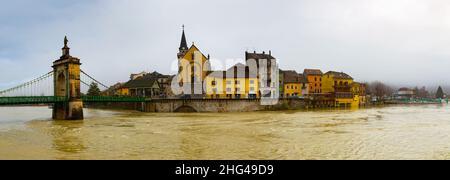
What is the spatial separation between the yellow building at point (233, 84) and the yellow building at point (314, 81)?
74.1 ft

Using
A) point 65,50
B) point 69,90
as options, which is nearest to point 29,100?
point 69,90

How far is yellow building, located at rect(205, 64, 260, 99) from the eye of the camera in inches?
2532

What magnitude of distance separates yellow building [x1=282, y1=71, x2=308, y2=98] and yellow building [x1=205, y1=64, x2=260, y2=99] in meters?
11.9

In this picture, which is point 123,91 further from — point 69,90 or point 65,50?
point 69,90

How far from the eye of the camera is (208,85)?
6431 centimetres

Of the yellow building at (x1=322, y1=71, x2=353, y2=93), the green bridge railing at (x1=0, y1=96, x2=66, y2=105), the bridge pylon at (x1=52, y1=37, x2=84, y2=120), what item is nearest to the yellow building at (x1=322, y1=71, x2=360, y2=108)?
the yellow building at (x1=322, y1=71, x2=353, y2=93)

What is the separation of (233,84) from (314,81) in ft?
96.4

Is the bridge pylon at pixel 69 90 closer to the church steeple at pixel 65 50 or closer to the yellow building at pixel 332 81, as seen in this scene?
the church steeple at pixel 65 50

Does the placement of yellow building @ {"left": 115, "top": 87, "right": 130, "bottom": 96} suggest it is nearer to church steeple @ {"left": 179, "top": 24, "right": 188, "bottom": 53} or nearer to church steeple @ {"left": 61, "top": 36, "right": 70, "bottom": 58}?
church steeple @ {"left": 179, "top": 24, "right": 188, "bottom": 53}

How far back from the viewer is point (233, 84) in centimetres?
6531

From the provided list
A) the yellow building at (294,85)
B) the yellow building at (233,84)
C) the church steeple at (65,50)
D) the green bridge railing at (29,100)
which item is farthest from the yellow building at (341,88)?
the green bridge railing at (29,100)
